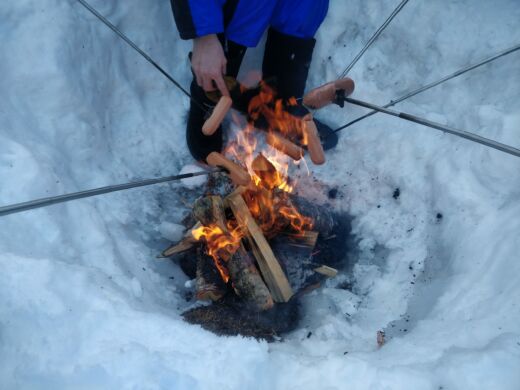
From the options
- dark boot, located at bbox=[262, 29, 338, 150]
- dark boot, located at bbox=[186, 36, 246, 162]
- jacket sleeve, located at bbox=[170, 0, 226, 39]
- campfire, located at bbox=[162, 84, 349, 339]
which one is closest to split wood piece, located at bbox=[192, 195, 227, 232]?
campfire, located at bbox=[162, 84, 349, 339]

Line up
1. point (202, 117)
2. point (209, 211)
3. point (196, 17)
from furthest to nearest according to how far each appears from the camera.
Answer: point (202, 117) → point (209, 211) → point (196, 17)

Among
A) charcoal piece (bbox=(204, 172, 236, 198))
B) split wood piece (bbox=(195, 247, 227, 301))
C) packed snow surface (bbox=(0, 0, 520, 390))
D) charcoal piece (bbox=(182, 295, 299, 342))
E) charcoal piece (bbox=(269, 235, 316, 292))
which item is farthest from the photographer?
charcoal piece (bbox=(204, 172, 236, 198))

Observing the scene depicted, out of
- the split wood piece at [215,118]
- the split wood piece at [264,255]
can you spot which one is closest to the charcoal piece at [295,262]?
the split wood piece at [264,255]

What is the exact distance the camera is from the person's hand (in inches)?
83.0

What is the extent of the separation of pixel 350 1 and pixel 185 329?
2.56m

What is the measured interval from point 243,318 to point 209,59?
54.5 inches

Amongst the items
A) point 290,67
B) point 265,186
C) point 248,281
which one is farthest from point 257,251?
point 290,67

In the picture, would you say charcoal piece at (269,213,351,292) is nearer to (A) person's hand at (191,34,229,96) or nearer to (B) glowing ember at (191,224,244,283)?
(B) glowing ember at (191,224,244,283)

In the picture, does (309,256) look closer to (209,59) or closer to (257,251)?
(257,251)

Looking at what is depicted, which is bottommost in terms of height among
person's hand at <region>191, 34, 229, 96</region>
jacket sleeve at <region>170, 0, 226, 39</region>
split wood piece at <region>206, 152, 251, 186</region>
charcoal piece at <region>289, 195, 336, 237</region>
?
charcoal piece at <region>289, 195, 336, 237</region>

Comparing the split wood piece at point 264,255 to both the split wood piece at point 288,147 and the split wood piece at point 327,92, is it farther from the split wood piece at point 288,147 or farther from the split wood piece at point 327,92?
the split wood piece at point 327,92

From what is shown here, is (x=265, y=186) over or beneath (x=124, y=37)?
beneath

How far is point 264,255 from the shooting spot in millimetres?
2084

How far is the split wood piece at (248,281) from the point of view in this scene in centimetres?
203
